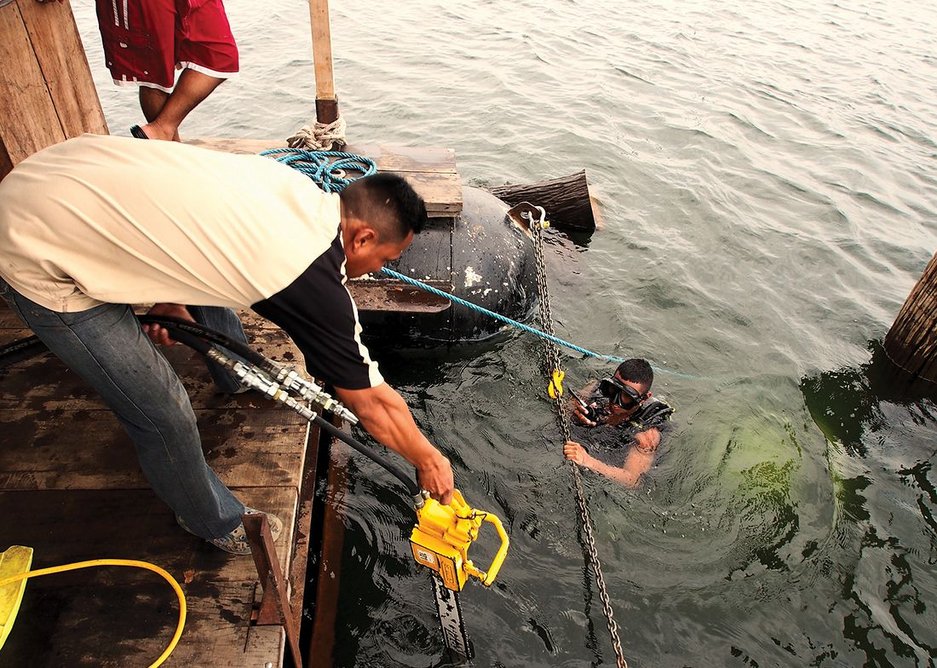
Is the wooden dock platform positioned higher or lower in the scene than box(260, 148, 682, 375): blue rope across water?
lower

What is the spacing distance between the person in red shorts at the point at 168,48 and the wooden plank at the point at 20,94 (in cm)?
38

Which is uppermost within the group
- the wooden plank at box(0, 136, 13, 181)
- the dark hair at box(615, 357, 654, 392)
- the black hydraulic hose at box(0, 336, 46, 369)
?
the wooden plank at box(0, 136, 13, 181)

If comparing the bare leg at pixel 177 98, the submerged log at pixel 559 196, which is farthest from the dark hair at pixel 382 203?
the submerged log at pixel 559 196

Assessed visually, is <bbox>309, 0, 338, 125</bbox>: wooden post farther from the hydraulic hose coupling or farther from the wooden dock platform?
the hydraulic hose coupling

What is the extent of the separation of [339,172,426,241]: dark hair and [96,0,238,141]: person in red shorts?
210 cm

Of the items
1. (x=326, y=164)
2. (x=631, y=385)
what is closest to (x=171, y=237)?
(x=326, y=164)

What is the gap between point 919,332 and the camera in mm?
5598

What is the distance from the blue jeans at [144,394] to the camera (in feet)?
6.54

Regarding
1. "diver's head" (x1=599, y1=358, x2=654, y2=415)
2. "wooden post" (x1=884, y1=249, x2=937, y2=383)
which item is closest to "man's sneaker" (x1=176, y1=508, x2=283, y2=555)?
"diver's head" (x1=599, y1=358, x2=654, y2=415)

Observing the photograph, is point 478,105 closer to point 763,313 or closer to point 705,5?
point 763,313

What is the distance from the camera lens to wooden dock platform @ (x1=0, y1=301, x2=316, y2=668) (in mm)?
Result: 2328

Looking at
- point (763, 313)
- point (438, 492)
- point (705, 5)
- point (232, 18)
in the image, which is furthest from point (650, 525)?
point (705, 5)

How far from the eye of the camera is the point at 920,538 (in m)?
4.41

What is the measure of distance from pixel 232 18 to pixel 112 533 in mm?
14753
